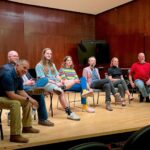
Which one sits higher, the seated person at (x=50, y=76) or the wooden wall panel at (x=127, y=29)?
the wooden wall panel at (x=127, y=29)

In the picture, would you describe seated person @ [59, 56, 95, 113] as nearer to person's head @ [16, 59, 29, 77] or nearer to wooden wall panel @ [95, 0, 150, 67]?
person's head @ [16, 59, 29, 77]

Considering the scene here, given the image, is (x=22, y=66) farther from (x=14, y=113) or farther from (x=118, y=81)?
(x=118, y=81)

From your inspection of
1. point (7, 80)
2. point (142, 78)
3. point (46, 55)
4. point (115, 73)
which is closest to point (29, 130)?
point (7, 80)

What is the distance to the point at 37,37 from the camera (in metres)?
8.18

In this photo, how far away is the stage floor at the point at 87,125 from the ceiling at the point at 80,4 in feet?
12.7

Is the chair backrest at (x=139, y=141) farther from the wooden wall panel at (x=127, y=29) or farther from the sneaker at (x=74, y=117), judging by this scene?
the wooden wall panel at (x=127, y=29)

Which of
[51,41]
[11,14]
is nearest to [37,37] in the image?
[51,41]

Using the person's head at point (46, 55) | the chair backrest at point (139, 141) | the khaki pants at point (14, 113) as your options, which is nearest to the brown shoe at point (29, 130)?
the khaki pants at point (14, 113)

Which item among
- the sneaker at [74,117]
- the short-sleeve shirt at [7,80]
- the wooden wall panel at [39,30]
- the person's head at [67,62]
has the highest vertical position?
the wooden wall panel at [39,30]

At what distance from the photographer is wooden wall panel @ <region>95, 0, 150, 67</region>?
7762 millimetres

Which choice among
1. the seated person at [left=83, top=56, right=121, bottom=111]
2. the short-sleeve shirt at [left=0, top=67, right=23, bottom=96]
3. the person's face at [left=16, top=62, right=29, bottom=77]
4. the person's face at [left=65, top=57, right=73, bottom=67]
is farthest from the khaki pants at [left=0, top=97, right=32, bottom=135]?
the seated person at [left=83, top=56, right=121, bottom=111]

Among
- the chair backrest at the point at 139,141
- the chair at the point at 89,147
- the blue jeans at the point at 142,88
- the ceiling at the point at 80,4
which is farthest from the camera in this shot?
the ceiling at the point at 80,4

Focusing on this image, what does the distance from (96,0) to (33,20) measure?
1.93 metres

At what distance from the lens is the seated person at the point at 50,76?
401cm
